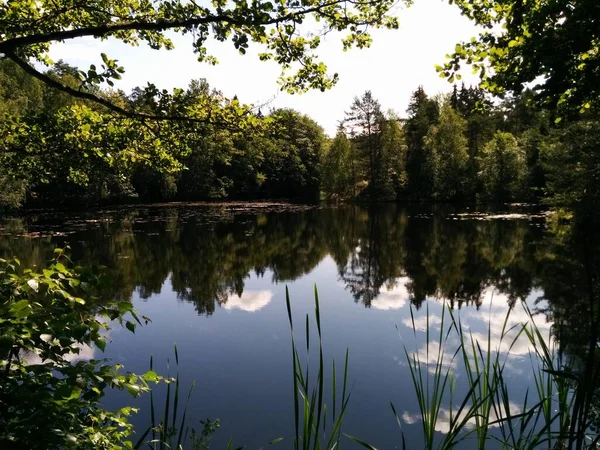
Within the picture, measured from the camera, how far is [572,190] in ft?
58.0

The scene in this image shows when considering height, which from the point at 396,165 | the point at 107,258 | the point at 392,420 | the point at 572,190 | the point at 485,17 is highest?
the point at 396,165

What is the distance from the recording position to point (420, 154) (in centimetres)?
4619

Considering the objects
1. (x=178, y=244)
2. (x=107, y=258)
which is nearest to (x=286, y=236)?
(x=178, y=244)

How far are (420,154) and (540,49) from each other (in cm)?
4475

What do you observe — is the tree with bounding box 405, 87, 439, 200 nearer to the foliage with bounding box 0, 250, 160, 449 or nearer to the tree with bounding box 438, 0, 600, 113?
the tree with bounding box 438, 0, 600, 113

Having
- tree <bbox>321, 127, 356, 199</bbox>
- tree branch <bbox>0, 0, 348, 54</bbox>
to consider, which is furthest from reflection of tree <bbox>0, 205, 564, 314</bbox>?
tree <bbox>321, 127, 356, 199</bbox>

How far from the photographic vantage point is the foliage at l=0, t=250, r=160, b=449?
205cm

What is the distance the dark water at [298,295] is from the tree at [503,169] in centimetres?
1610

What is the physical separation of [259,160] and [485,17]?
45600 mm

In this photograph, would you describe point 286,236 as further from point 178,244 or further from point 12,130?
point 12,130

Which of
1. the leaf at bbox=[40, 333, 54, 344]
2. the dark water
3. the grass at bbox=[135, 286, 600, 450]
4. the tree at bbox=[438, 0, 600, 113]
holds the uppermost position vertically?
the tree at bbox=[438, 0, 600, 113]

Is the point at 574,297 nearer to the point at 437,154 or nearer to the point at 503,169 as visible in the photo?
the point at 503,169

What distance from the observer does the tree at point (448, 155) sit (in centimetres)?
4353

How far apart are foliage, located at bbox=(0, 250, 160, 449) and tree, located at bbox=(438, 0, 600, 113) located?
3813 mm
